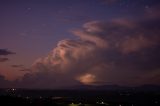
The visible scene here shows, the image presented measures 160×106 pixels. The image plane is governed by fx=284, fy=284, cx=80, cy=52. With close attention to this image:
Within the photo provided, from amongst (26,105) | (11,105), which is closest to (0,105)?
(11,105)

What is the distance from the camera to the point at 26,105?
93.1m

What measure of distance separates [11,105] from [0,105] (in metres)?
5.23

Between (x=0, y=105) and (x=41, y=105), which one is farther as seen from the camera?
(x=41, y=105)

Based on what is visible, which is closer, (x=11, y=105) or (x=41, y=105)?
(x=11, y=105)

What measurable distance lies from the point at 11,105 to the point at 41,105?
13563 millimetres

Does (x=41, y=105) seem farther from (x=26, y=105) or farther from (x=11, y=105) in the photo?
(x=11, y=105)

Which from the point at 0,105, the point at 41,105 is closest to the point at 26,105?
the point at 41,105

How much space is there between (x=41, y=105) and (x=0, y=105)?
61.4 ft

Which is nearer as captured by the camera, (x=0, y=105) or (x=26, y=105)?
(x=0, y=105)

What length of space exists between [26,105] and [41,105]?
5.87 meters

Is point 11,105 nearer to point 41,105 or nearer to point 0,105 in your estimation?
point 0,105

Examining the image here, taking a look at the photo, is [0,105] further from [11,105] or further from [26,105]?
[26,105]

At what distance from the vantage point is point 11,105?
85.8 metres

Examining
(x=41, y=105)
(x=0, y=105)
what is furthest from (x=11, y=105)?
(x=41, y=105)
